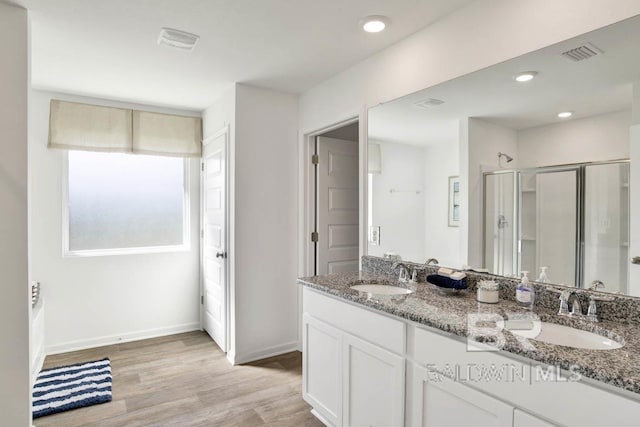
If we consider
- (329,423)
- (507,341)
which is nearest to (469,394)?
(507,341)

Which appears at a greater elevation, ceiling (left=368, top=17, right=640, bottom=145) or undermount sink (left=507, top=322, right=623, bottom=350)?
ceiling (left=368, top=17, right=640, bottom=145)

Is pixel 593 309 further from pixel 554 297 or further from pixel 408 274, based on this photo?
pixel 408 274

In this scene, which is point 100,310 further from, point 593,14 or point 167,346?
point 593,14

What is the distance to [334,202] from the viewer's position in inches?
137

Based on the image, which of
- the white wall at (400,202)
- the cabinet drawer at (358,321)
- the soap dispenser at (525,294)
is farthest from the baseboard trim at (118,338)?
the soap dispenser at (525,294)

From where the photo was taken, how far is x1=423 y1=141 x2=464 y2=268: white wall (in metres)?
2.10

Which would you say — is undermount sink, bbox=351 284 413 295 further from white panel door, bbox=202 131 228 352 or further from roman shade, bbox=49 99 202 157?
roman shade, bbox=49 99 202 157

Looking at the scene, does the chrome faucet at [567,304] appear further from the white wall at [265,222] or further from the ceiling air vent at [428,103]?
the white wall at [265,222]

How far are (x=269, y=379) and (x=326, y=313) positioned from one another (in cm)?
113

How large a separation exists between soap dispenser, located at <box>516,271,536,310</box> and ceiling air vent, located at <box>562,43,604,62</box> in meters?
0.98

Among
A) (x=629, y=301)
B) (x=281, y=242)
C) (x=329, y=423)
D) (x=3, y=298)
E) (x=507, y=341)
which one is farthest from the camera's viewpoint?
(x=281, y=242)

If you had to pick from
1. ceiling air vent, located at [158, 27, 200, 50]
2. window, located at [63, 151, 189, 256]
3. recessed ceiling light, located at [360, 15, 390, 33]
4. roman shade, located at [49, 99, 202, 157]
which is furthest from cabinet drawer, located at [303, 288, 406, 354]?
roman shade, located at [49, 99, 202, 157]

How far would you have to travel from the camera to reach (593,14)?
143cm

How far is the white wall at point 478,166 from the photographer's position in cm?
188
